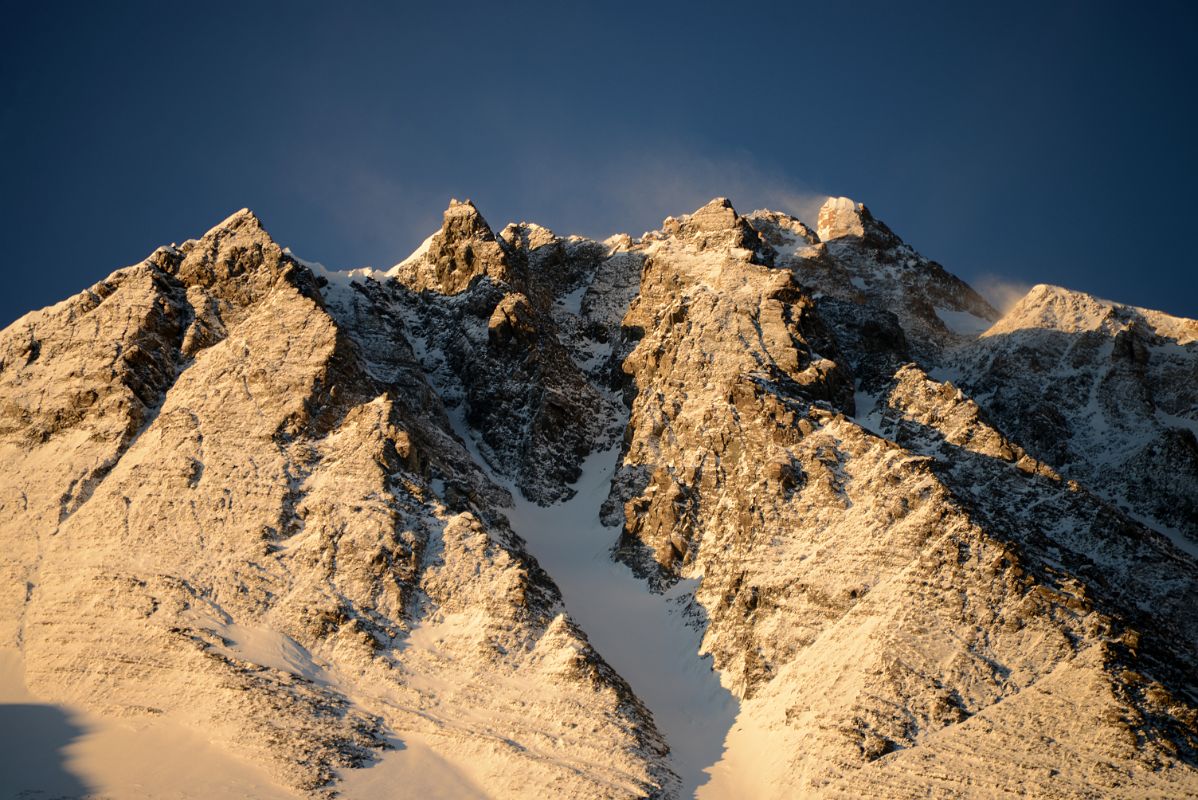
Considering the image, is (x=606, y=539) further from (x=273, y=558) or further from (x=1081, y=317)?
(x=1081, y=317)

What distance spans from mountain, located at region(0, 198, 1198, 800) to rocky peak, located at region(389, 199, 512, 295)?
7984mm

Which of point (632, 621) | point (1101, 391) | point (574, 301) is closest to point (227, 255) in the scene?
point (574, 301)

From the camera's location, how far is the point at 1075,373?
121 m

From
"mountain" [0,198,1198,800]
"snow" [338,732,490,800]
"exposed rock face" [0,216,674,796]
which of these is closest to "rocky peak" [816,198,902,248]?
"mountain" [0,198,1198,800]

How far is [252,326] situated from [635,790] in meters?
64.1

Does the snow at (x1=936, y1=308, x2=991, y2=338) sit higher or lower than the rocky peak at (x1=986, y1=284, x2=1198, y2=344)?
higher

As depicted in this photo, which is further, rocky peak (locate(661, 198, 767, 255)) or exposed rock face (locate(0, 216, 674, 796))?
rocky peak (locate(661, 198, 767, 255))

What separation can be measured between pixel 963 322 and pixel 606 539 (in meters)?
81.8

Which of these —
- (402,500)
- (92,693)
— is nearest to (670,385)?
(402,500)

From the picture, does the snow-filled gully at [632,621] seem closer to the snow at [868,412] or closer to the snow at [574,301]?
the snow at [868,412]

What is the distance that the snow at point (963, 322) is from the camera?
152 metres

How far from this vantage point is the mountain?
2726 inches

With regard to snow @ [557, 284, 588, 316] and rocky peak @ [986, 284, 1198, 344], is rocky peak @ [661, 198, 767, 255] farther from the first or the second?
rocky peak @ [986, 284, 1198, 344]

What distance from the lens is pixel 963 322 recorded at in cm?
15750
